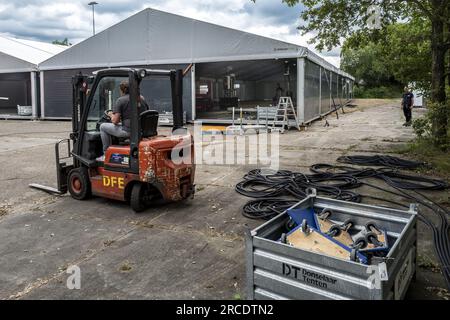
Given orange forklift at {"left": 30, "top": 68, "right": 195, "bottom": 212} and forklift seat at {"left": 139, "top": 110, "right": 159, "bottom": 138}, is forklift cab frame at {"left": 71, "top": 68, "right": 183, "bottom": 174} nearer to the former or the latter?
orange forklift at {"left": 30, "top": 68, "right": 195, "bottom": 212}

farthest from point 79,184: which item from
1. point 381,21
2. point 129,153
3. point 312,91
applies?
point 312,91

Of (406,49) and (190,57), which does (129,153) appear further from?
(190,57)

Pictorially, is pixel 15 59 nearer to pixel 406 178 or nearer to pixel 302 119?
pixel 302 119

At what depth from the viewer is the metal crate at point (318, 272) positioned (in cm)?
247

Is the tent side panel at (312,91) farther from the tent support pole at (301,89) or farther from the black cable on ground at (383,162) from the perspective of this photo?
the black cable on ground at (383,162)

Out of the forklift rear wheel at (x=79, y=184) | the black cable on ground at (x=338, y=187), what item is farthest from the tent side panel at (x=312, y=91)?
the forklift rear wheel at (x=79, y=184)

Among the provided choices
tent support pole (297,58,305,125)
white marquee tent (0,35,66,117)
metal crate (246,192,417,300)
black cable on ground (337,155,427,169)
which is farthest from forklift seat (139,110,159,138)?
white marquee tent (0,35,66,117)

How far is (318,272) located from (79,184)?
4635 millimetres

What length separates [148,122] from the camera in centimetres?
571

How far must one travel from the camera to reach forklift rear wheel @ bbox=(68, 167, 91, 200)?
6.23m

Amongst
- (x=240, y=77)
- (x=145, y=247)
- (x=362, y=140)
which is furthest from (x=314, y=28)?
(x=240, y=77)

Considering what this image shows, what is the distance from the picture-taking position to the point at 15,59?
23203mm

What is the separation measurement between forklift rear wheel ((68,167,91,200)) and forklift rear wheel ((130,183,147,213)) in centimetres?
96

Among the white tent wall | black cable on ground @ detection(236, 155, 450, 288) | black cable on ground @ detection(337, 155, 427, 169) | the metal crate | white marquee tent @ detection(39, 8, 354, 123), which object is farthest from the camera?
the white tent wall
